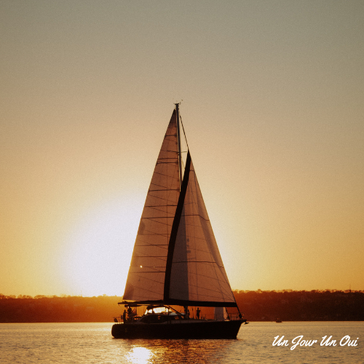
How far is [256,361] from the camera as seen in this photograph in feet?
131

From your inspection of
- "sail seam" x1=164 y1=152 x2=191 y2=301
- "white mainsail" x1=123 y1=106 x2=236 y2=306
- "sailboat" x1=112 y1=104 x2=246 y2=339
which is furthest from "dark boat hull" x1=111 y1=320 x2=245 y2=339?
"sail seam" x1=164 y1=152 x2=191 y2=301

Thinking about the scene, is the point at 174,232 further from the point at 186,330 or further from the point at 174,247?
the point at 186,330

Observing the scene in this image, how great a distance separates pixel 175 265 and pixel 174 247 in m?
1.38

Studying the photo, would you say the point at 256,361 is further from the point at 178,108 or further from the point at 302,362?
the point at 178,108

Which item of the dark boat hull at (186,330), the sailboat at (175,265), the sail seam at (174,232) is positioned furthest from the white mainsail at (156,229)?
the sail seam at (174,232)

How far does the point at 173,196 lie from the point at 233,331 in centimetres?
1209

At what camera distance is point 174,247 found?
42.6 metres

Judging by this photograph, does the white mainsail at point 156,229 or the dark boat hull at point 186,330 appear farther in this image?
the white mainsail at point 156,229

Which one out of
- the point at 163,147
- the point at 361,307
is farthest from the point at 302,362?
the point at 361,307

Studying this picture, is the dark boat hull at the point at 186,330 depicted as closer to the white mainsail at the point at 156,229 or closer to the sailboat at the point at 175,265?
the sailboat at the point at 175,265

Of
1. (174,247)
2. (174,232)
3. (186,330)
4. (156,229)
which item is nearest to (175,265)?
(174,247)

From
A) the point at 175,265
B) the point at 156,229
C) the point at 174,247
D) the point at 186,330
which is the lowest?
the point at 186,330

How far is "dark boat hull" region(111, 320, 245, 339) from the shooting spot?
41969mm

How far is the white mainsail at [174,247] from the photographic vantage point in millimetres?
41906
